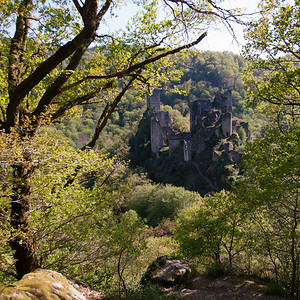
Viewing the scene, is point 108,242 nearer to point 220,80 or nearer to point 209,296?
point 209,296

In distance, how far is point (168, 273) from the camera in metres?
8.02

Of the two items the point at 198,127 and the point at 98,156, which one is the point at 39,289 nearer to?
the point at 98,156

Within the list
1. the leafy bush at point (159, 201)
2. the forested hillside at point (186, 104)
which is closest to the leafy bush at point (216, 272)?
the leafy bush at point (159, 201)

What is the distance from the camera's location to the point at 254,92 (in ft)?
27.8

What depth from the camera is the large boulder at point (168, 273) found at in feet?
25.4

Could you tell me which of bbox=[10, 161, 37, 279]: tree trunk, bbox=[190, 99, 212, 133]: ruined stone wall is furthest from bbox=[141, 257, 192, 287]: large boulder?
bbox=[190, 99, 212, 133]: ruined stone wall

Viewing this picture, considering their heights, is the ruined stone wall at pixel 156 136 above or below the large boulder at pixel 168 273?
above

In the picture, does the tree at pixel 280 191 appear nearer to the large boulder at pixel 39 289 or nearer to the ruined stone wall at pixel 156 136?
the large boulder at pixel 39 289

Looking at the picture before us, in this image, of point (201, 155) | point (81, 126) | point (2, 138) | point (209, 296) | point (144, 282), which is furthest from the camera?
point (81, 126)

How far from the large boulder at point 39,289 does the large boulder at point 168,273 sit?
5.36 m

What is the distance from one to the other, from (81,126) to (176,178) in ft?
153

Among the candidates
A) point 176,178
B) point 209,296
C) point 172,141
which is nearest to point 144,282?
point 209,296

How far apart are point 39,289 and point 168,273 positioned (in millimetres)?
6314

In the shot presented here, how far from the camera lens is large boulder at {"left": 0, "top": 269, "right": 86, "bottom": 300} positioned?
7.86 feet
